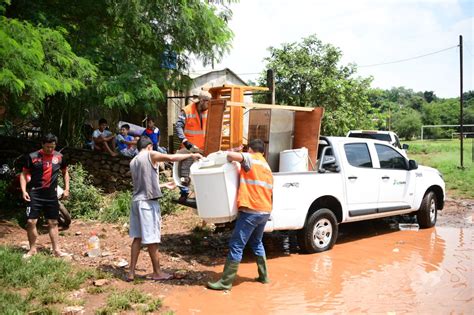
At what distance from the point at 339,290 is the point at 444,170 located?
13.7m

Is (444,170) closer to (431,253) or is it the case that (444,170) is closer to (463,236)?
(463,236)

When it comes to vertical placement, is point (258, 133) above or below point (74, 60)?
below

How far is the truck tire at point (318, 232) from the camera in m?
6.97

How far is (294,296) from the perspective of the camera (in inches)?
216

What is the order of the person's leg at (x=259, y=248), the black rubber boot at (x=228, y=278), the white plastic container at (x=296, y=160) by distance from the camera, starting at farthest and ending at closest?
the white plastic container at (x=296, y=160) < the person's leg at (x=259, y=248) < the black rubber boot at (x=228, y=278)

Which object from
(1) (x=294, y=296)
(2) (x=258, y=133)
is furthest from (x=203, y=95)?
(1) (x=294, y=296)

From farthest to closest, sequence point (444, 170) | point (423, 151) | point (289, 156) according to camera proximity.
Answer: point (423, 151), point (444, 170), point (289, 156)

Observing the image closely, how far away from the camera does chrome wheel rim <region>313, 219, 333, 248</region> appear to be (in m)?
7.12

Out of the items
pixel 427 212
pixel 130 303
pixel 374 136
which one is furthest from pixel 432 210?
pixel 130 303

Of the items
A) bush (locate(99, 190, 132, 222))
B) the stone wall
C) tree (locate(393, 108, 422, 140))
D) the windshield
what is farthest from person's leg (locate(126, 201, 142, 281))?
tree (locate(393, 108, 422, 140))

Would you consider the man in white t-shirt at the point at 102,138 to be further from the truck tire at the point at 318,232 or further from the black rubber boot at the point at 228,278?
the black rubber boot at the point at 228,278

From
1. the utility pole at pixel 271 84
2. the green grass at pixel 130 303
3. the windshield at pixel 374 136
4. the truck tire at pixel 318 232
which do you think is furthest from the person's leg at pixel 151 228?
the windshield at pixel 374 136

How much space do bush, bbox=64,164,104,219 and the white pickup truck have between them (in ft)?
13.4

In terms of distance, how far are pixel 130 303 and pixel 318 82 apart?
48.5ft
